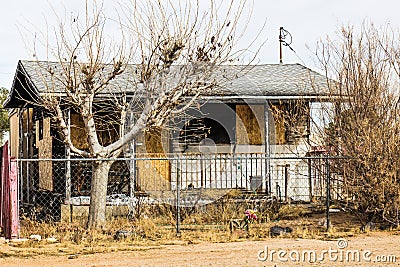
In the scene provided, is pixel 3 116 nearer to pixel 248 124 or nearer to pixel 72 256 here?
pixel 248 124

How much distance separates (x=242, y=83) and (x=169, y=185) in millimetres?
3283

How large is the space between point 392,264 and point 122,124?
6530 millimetres

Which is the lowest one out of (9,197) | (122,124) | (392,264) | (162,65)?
(392,264)

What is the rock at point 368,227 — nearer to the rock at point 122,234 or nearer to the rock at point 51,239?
the rock at point 122,234

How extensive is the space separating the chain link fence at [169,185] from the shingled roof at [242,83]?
1649mm

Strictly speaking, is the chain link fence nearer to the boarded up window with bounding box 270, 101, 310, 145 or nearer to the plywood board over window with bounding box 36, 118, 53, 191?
the plywood board over window with bounding box 36, 118, 53, 191

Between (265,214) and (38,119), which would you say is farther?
(38,119)

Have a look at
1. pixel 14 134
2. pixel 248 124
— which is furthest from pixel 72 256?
pixel 14 134

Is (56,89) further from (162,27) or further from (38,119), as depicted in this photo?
(38,119)

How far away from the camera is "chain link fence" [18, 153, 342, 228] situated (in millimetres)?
16250

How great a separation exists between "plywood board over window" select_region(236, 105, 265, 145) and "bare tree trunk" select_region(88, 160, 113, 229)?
6.06 m

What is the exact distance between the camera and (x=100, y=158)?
1423 cm

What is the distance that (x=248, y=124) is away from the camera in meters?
19.7

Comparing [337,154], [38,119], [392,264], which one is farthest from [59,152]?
[392,264]
